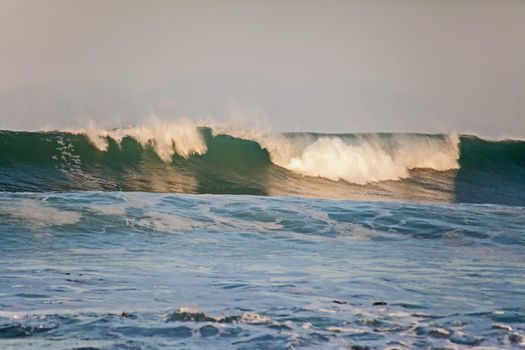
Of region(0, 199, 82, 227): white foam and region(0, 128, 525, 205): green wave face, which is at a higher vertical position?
region(0, 128, 525, 205): green wave face

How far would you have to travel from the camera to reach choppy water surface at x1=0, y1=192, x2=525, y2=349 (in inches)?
241

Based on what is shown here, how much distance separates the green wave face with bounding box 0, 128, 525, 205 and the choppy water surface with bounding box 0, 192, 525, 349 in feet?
8.69

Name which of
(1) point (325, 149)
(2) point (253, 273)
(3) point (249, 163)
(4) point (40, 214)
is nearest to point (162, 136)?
(3) point (249, 163)

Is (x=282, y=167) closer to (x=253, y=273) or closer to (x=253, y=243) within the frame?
(x=253, y=243)

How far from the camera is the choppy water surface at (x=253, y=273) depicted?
6129mm

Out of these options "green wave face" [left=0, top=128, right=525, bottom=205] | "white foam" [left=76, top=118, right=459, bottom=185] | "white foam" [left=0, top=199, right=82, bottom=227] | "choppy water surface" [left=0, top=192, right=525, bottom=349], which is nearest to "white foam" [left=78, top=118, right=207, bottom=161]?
"white foam" [left=76, top=118, right=459, bottom=185]

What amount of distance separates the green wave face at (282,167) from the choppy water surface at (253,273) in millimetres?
2648

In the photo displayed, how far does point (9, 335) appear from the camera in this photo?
231 inches

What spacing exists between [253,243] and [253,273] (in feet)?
9.11

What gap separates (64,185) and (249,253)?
7243 millimetres

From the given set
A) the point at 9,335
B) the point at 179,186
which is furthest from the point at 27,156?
the point at 9,335

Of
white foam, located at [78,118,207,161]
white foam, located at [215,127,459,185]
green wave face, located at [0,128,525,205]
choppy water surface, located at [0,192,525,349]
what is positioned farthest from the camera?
white foam, located at [215,127,459,185]

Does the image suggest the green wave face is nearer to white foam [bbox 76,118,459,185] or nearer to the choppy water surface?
white foam [bbox 76,118,459,185]

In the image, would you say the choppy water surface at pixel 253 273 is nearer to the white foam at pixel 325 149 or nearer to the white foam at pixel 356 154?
the white foam at pixel 325 149
